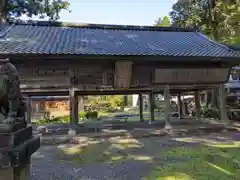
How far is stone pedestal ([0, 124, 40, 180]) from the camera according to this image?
3043 millimetres

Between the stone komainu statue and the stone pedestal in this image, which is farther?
the stone komainu statue

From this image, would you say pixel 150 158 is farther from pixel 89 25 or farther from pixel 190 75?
pixel 89 25

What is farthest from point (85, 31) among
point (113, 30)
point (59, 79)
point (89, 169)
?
point (89, 169)

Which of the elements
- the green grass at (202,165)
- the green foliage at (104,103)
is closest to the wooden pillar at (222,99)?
the green grass at (202,165)

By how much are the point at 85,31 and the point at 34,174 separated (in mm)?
9390

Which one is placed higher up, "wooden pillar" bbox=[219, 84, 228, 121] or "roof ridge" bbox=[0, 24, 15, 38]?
"roof ridge" bbox=[0, 24, 15, 38]

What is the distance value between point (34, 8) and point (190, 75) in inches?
530

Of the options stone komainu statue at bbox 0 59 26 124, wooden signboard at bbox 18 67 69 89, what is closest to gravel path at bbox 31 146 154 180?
stone komainu statue at bbox 0 59 26 124

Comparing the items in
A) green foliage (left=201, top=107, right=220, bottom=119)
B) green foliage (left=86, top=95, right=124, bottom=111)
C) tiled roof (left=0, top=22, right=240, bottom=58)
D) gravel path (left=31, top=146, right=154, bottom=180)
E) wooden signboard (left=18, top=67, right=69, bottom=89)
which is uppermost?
tiled roof (left=0, top=22, right=240, bottom=58)

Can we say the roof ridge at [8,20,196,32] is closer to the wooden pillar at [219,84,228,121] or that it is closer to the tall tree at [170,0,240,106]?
the tall tree at [170,0,240,106]

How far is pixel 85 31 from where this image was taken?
1395 centimetres

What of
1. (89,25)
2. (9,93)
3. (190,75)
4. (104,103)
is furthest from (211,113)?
(104,103)

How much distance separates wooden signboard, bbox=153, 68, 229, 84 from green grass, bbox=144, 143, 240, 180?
3.73 metres

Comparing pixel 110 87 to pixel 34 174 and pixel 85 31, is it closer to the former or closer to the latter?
pixel 85 31
